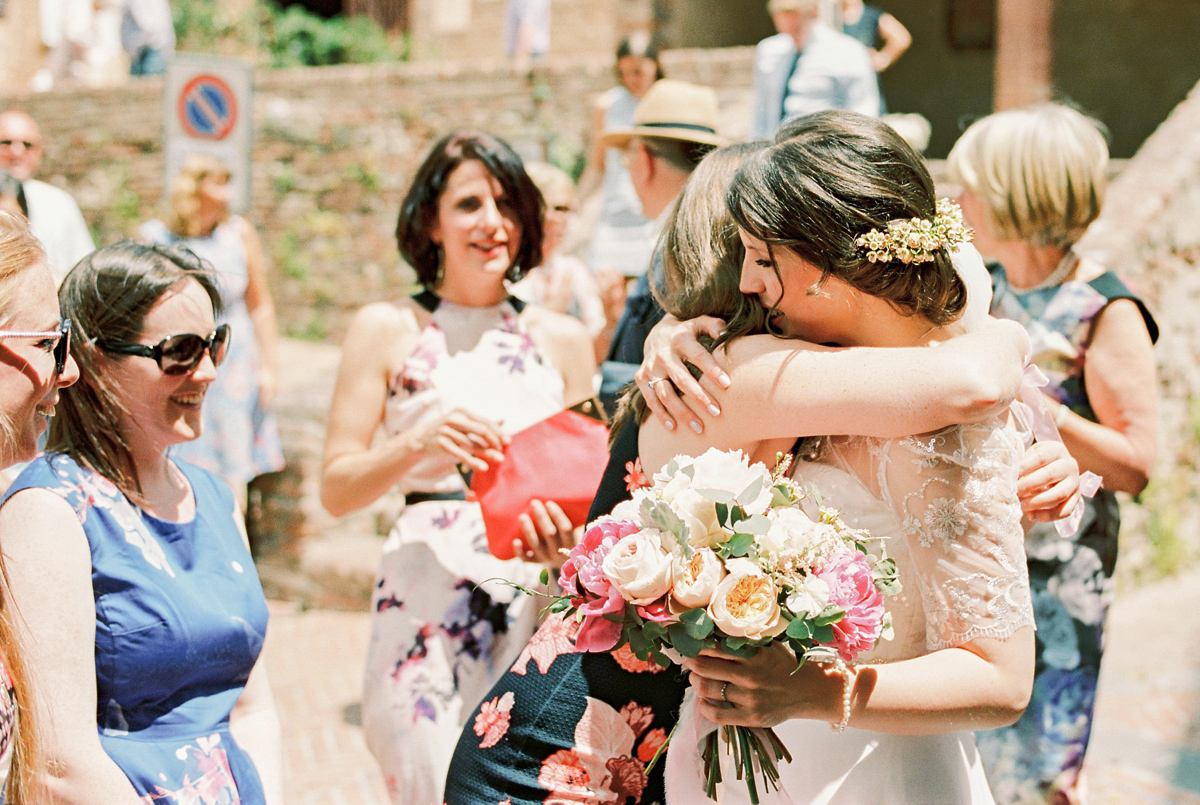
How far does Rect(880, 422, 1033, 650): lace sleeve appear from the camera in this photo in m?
1.80

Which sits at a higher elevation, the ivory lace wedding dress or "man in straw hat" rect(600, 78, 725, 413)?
"man in straw hat" rect(600, 78, 725, 413)

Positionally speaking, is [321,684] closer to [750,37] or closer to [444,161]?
[444,161]

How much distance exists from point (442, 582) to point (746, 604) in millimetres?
1712

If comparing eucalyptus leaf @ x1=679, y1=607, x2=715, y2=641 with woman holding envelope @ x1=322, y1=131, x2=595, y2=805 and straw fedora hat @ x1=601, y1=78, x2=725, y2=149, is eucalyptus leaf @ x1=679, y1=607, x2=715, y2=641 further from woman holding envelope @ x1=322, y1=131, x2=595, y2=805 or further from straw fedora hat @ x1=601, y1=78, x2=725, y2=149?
straw fedora hat @ x1=601, y1=78, x2=725, y2=149

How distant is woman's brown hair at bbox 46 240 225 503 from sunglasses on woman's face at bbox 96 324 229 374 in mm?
15

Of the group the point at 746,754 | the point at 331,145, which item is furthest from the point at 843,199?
the point at 331,145

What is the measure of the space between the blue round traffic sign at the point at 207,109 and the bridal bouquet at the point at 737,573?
6132mm

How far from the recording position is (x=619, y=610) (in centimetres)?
175

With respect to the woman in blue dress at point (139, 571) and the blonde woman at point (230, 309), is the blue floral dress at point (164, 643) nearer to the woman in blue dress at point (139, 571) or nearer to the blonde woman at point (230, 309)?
the woman in blue dress at point (139, 571)

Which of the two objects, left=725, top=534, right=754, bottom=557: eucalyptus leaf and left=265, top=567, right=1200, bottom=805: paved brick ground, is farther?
left=265, top=567, right=1200, bottom=805: paved brick ground

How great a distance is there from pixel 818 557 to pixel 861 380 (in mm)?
297

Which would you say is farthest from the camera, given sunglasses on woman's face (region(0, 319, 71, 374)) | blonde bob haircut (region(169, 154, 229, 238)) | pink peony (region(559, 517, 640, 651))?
blonde bob haircut (region(169, 154, 229, 238))

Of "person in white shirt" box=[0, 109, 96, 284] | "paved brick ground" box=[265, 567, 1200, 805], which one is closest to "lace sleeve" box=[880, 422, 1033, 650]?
"paved brick ground" box=[265, 567, 1200, 805]

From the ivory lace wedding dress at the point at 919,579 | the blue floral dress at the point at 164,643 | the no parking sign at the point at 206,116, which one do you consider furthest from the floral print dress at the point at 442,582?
the no parking sign at the point at 206,116
